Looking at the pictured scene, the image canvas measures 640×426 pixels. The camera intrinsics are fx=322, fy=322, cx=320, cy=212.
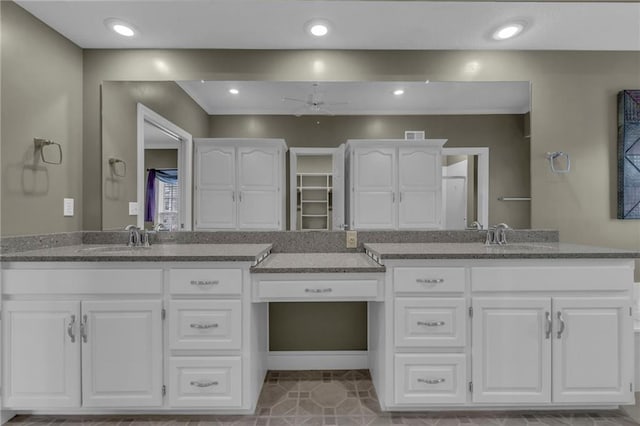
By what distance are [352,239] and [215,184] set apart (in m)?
1.02

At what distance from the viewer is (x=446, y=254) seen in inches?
65.9

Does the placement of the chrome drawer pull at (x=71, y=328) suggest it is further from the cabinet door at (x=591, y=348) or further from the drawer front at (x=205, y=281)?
the cabinet door at (x=591, y=348)

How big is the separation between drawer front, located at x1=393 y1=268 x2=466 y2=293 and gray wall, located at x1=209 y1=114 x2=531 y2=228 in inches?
31.8

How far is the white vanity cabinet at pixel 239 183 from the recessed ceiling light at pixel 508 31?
1565mm

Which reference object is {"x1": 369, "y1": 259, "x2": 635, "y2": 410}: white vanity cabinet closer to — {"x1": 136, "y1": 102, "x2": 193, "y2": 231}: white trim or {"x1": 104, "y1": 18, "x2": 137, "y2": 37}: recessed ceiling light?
{"x1": 136, "y1": 102, "x2": 193, "y2": 231}: white trim

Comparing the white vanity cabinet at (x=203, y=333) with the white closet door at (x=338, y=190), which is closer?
the white vanity cabinet at (x=203, y=333)

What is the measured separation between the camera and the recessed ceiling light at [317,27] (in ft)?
6.52

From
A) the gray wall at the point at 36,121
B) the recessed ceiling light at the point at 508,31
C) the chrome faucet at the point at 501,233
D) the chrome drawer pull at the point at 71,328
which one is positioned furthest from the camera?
the chrome faucet at the point at 501,233

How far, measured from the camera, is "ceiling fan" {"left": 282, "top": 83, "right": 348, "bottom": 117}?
2244mm

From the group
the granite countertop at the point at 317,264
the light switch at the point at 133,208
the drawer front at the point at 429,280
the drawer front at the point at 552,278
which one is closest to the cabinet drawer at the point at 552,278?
the drawer front at the point at 552,278

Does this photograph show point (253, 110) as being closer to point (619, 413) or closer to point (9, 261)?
point (9, 261)

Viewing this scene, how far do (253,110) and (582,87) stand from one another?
7.61 ft

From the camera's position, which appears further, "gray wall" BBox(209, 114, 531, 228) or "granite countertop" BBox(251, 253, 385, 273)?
"gray wall" BBox(209, 114, 531, 228)

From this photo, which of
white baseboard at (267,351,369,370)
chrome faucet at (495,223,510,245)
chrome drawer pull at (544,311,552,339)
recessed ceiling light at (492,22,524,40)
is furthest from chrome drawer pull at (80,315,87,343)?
recessed ceiling light at (492,22,524,40)
